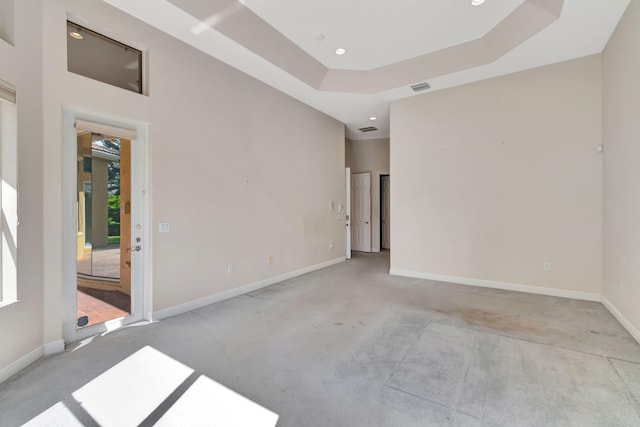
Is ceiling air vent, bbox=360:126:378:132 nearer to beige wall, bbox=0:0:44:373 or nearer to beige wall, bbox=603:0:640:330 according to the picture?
beige wall, bbox=603:0:640:330

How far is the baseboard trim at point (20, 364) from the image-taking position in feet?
7.16

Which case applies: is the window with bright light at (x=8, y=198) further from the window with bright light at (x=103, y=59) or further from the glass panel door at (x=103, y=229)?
Answer: the window with bright light at (x=103, y=59)

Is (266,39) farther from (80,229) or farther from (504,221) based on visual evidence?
(504,221)

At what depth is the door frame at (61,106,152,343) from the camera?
277 cm

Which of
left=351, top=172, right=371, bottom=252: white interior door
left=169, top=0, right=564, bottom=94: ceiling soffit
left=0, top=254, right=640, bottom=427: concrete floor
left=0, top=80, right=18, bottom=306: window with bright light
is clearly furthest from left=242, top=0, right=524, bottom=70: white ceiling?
left=351, top=172, right=371, bottom=252: white interior door

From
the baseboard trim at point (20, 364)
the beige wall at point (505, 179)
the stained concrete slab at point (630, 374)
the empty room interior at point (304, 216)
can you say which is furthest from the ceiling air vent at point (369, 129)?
the baseboard trim at point (20, 364)

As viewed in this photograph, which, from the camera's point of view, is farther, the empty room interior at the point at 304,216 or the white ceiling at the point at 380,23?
the white ceiling at the point at 380,23

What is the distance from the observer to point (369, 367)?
7.90 ft

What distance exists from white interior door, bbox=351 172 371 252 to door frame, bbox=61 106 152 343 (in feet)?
20.6

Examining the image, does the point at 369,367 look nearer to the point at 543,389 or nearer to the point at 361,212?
the point at 543,389

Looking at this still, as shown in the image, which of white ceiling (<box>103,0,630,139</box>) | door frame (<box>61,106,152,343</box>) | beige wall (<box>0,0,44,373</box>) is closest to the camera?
beige wall (<box>0,0,44,373</box>)

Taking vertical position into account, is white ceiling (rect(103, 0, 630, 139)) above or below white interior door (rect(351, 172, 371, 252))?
above

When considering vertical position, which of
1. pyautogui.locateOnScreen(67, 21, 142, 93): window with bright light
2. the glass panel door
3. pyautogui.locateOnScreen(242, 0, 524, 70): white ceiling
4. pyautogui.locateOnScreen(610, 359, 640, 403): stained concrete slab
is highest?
pyautogui.locateOnScreen(242, 0, 524, 70): white ceiling

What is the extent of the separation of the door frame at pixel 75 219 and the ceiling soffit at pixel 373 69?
4.90ft
